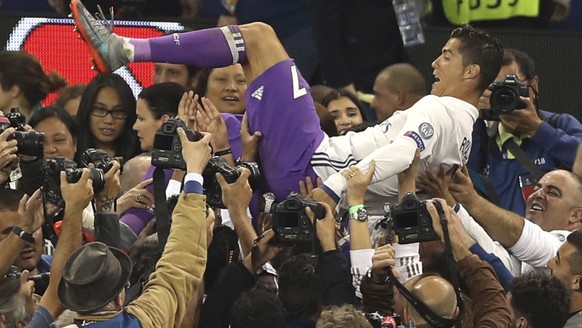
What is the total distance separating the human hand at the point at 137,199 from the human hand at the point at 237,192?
81 centimetres

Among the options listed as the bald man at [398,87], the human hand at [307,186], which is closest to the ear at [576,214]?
the human hand at [307,186]

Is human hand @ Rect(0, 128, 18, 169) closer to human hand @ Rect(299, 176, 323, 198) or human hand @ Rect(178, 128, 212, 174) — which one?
human hand @ Rect(178, 128, 212, 174)

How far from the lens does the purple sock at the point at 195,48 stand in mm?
8398

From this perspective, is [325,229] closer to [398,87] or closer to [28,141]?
[28,141]

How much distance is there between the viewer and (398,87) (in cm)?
1030

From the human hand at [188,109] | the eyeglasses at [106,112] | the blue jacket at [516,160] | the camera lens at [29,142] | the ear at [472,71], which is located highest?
the camera lens at [29,142]

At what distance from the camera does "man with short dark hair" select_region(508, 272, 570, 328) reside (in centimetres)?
723

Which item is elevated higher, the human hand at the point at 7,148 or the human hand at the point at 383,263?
the human hand at the point at 7,148

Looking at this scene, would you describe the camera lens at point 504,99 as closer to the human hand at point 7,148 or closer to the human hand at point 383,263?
the human hand at point 383,263

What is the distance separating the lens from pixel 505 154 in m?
9.57

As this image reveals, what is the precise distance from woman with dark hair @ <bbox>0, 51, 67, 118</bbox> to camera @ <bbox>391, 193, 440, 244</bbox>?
3.19m

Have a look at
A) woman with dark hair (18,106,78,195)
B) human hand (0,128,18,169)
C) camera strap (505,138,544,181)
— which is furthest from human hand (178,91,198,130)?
camera strap (505,138,544,181)

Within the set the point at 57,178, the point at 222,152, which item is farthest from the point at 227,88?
the point at 57,178

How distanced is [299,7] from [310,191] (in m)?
2.89
